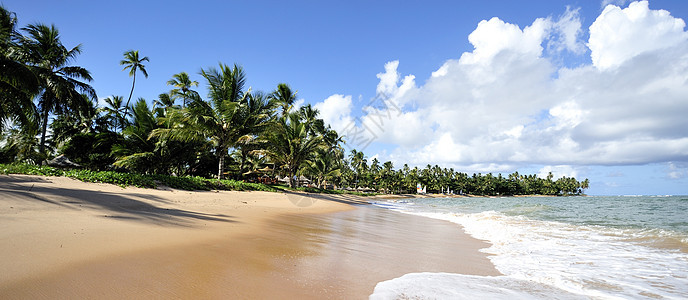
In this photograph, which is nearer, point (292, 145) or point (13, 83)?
point (13, 83)

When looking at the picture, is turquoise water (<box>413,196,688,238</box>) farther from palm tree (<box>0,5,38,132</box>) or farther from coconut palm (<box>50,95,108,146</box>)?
coconut palm (<box>50,95,108,146</box>)

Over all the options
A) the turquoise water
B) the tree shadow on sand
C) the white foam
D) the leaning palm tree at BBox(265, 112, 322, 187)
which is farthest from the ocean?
the leaning palm tree at BBox(265, 112, 322, 187)

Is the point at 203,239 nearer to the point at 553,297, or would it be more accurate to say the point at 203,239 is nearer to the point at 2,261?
the point at 2,261

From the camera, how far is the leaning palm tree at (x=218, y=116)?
15.7 meters

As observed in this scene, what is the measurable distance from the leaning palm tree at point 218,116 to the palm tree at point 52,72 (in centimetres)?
578

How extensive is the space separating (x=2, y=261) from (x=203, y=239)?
1866 millimetres

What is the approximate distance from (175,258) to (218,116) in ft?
48.8

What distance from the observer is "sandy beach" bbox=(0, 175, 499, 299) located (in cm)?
221

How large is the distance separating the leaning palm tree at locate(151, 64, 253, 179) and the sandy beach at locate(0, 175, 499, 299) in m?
10.6

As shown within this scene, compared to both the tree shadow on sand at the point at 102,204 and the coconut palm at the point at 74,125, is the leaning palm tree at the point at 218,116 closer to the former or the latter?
the tree shadow on sand at the point at 102,204

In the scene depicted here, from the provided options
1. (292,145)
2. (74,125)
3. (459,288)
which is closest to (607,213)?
(459,288)

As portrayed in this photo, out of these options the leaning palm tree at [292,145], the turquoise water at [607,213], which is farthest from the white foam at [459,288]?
the leaning palm tree at [292,145]

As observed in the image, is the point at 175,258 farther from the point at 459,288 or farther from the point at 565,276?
the point at 565,276

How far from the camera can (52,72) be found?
16.9 m
